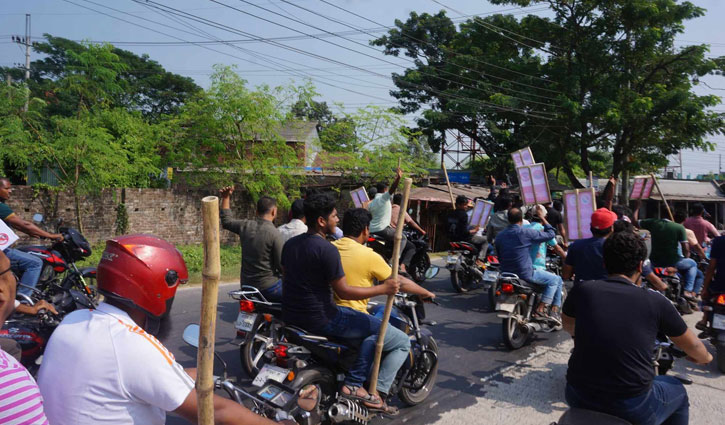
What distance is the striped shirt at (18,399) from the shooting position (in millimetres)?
1524

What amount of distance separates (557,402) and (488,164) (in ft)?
79.4

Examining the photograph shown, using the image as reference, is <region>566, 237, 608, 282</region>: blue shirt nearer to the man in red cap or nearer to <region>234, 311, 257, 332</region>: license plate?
the man in red cap

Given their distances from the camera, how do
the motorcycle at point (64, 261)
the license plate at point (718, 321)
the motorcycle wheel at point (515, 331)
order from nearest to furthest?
the license plate at point (718, 321) < the motorcycle wheel at point (515, 331) < the motorcycle at point (64, 261)

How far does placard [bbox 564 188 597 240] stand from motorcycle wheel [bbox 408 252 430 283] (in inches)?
141

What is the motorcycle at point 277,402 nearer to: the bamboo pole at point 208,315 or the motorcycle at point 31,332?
the bamboo pole at point 208,315

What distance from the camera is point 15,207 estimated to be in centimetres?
1278

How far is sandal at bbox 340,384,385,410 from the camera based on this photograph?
360 cm

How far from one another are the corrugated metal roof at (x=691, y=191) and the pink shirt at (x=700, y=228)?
26257 millimetres

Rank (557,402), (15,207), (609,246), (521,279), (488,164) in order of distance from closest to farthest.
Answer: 1. (609,246)
2. (557,402)
3. (521,279)
4. (15,207)
5. (488,164)

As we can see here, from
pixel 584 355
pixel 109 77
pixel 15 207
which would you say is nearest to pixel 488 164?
pixel 109 77

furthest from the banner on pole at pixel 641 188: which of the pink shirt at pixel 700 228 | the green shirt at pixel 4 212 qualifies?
the green shirt at pixel 4 212

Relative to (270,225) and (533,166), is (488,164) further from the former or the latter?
(270,225)

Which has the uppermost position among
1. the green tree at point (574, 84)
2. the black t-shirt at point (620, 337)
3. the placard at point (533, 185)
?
the green tree at point (574, 84)

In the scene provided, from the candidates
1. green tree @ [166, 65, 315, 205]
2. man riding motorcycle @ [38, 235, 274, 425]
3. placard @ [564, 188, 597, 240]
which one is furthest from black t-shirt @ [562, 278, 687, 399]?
green tree @ [166, 65, 315, 205]
